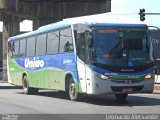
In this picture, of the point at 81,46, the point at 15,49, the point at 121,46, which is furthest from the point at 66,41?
the point at 15,49

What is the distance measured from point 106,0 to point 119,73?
3131 cm

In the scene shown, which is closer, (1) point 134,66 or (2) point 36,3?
(1) point 134,66

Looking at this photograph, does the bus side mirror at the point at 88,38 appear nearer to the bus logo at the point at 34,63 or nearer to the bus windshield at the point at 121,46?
the bus windshield at the point at 121,46

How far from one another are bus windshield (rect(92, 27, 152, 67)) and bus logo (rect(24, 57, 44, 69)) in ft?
18.9

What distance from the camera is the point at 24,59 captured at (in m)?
27.3

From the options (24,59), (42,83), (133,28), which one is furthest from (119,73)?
(24,59)

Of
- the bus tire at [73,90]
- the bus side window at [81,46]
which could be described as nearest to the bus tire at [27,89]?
the bus tire at [73,90]

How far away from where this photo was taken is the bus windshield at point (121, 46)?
19.2m

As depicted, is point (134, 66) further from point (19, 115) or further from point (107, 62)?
point (19, 115)

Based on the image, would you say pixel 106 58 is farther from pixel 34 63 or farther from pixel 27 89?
pixel 27 89

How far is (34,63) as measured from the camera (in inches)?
1007

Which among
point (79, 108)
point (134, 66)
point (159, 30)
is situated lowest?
point (79, 108)

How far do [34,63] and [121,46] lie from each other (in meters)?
7.22

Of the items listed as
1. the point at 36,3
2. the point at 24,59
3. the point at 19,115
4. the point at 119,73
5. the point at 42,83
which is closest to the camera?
the point at 19,115
